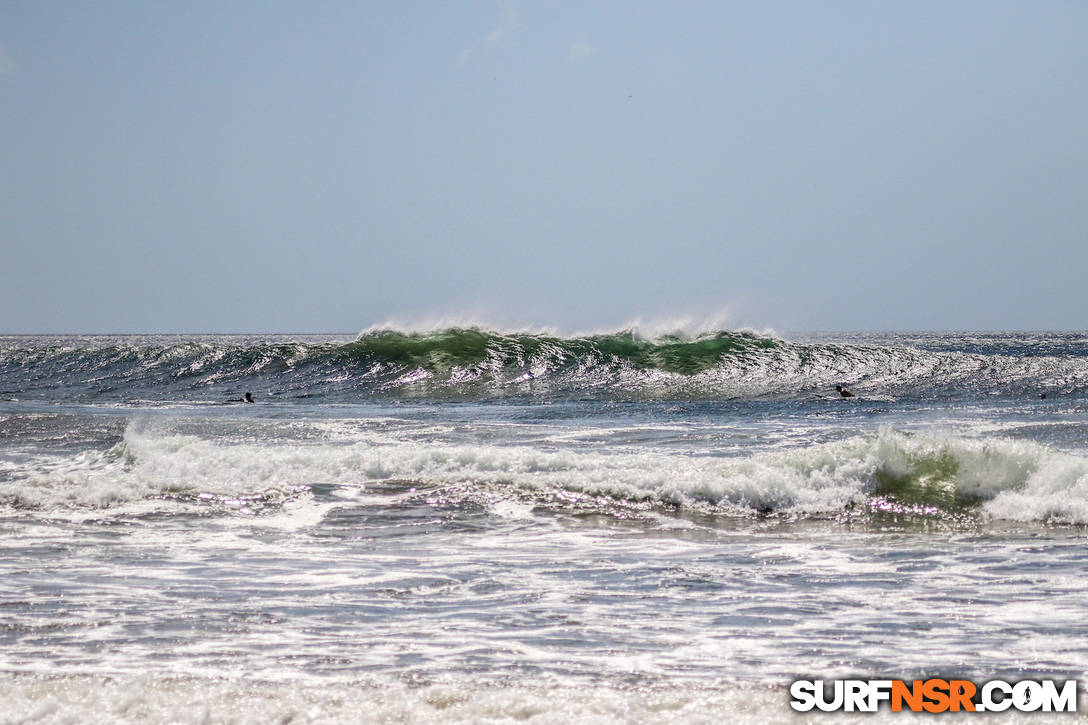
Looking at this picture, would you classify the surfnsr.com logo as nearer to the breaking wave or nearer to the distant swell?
the breaking wave

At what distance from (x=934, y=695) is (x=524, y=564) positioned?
3.77 m

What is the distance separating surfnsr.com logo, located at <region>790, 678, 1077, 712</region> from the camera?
4.10 metres

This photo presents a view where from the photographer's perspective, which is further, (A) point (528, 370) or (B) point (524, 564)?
(A) point (528, 370)

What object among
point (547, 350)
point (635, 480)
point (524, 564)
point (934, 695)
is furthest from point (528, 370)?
point (934, 695)

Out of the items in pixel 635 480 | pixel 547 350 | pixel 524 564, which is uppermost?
pixel 547 350

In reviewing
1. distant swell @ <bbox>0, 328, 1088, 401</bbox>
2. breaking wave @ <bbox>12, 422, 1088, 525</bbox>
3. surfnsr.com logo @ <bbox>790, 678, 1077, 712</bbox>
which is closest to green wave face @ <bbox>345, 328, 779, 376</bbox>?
distant swell @ <bbox>0, 328, 1088, 401</bbox>

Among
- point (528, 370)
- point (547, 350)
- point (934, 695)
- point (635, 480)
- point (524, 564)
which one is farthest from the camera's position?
point (547, 350)

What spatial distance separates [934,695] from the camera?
4281mm

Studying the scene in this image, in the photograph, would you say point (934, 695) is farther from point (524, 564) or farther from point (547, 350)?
point (547, 350)

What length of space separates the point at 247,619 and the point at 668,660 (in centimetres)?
252

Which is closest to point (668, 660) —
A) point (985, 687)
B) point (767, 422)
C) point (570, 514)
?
point (985, 687)

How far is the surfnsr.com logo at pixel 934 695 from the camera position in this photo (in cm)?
410

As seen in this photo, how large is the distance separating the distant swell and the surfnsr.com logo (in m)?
21.4

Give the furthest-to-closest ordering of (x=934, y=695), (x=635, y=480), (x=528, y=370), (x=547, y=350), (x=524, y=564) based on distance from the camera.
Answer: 1. (x=547, y=350)
2. (x=528, y=370)
3. (x=635, y=480)
4. (x=524, y=564)
5. (x=934, y=695)
